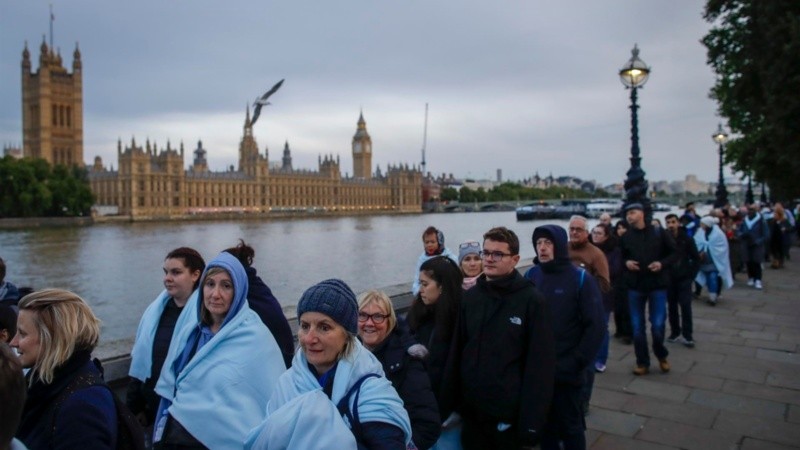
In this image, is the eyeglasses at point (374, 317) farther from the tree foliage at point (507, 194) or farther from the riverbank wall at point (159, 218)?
the tree foliage at point (507, 194)

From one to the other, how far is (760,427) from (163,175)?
9642cm

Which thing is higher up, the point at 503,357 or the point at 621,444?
the point at 503,357

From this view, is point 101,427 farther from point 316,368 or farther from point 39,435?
point 316,368

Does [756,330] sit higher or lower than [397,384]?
lower

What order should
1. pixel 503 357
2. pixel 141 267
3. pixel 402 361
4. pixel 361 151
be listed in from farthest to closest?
pixel 361 151 < pixel 141 267 < pixel 503 357 < pixel 402 361

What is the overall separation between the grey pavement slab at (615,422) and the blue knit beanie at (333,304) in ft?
9.15

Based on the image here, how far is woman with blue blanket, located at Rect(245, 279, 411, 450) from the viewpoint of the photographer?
1642 millimetres

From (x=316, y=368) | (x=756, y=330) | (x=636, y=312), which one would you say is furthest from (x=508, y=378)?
(x=756, y=330)

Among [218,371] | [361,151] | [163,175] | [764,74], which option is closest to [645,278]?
[218,371]

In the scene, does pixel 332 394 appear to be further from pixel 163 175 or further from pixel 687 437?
pixel 163 175

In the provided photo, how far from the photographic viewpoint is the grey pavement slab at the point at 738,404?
14.3 feet

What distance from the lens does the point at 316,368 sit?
1.96 metres

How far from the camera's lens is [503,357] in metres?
2.78

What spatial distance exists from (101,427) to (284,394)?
544mm
